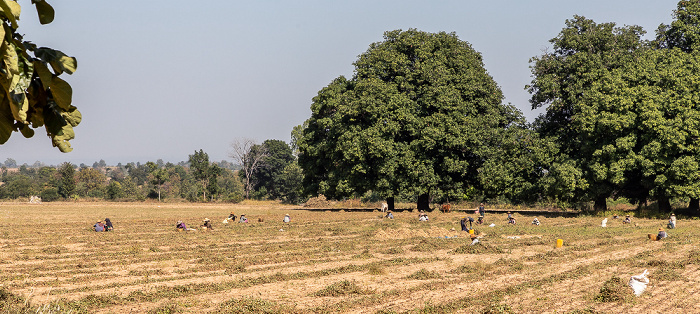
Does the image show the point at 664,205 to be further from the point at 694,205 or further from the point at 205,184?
the point at 205,184

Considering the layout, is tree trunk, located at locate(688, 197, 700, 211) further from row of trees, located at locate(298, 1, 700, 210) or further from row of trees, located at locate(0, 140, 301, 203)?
row of trees, located at locate(0, 140, 301, 203)

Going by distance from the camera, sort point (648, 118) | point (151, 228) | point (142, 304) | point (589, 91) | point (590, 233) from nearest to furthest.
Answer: point (142, 304), point (590, 233), point (151, 228), point (648, 118), point (589, 91)

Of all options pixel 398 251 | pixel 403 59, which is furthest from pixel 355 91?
pixel 398 251

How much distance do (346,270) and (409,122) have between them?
31.3 meters

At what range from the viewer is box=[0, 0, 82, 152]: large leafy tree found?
4395 mm

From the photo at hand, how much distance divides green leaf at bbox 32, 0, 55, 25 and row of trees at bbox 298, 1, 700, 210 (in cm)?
4172

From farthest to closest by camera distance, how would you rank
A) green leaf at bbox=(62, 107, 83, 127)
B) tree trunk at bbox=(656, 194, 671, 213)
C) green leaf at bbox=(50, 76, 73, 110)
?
tree trunk at bbox=(656, 194, 671, 213), green leaf at bbox=(62, 107, 83, 127), green leaf at bbox=(50, 76, 73, 110)

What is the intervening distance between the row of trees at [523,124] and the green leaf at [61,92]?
41.6 m

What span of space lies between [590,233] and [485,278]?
16.4 m

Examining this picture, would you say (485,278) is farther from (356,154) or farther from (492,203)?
(492,203)

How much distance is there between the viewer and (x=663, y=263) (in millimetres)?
20578

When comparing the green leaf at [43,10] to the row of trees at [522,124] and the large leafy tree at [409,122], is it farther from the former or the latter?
the large leafy tree at [409,122]

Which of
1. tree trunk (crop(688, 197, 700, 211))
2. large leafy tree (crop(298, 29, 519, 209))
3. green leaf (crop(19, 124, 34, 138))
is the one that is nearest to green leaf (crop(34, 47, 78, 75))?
green leaf (crop(19, 124, 34, 138))

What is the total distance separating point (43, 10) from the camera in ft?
16.0
